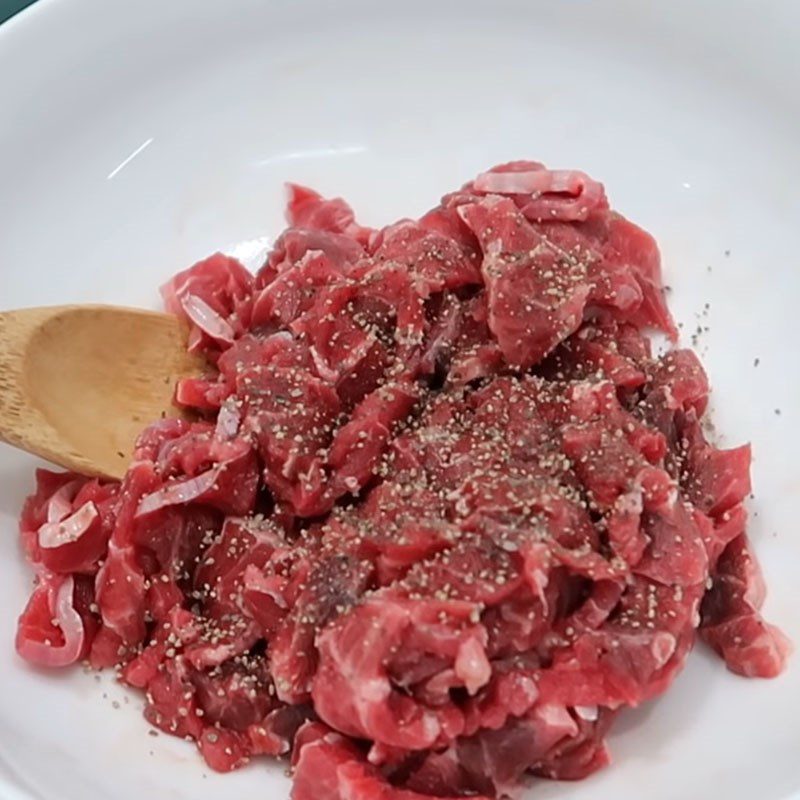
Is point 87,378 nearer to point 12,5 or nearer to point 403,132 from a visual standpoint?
point 403,132

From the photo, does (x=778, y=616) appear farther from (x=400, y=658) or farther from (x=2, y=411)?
(x=2, y=411)

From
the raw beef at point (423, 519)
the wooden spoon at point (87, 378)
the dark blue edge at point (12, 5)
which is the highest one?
the dark blue edge at point (12, 5)

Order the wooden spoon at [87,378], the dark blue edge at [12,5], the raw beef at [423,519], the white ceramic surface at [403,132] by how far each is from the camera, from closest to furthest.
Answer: the raw beef at [423,519]
the wooden spoon at [87,378]
the white ceramic surface at [403,132]
the dark blue edge at [12,5]

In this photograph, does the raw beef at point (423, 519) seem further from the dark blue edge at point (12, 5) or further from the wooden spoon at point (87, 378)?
the dark blue edge at point (12, 5)

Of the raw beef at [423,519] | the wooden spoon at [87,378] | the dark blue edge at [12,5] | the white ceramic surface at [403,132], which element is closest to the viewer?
the raw beef at [423,519]

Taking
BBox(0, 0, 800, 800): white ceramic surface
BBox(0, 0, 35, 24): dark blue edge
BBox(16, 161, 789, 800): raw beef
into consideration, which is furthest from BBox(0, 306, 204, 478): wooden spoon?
BBox(0, 0, 35, 24): dark blue edge

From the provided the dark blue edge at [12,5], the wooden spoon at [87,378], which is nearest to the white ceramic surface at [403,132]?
the wooden spoon at [87,378]

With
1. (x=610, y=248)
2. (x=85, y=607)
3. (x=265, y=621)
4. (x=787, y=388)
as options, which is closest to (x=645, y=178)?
(x=610, y=248)
